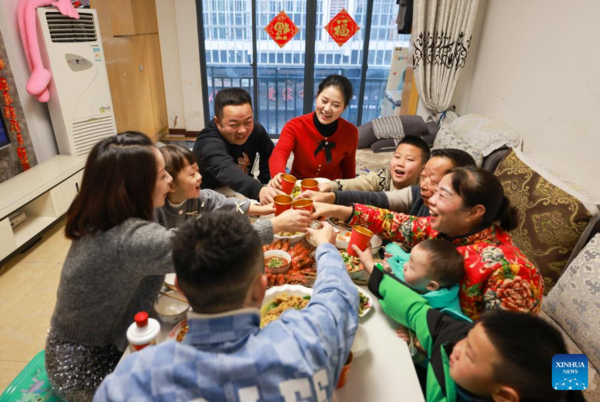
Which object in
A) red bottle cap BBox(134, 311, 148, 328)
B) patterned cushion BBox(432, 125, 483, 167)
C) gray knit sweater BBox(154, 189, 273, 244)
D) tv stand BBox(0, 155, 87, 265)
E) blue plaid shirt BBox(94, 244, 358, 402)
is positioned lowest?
tv stand BBox(0, 155, 87, 265)

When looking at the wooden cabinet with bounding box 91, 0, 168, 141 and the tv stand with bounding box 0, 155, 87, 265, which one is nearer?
the tv stand with bounding box 0, 155, 87, 265

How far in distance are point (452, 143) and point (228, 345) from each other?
2946 mm

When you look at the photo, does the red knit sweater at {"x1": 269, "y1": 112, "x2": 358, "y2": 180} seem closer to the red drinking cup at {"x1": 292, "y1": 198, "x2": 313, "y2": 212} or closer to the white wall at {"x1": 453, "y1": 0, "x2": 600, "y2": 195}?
the red drinking cup at {"x1": 292, "y1": 198, "x2": 313, "y2": 212}

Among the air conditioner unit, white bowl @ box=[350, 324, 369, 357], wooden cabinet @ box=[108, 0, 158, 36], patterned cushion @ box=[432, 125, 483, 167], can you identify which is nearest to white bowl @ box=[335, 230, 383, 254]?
white bowl @ box=[350, 324, 369, 357]

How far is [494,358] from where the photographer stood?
2.75ft

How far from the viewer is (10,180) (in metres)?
2.96

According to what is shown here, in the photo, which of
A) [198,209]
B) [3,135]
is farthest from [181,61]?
[198,209]

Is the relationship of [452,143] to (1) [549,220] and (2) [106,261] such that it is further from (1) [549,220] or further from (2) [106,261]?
(2) [106,261]

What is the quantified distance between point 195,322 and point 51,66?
3.38 meters

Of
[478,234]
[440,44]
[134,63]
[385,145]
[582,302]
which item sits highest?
[440,44]

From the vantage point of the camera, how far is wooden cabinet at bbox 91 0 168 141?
402 cm

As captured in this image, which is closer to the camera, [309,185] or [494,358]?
[494,358]

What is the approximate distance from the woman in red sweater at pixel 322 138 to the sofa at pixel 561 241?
3.40 ft

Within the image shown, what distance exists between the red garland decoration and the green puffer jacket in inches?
126
